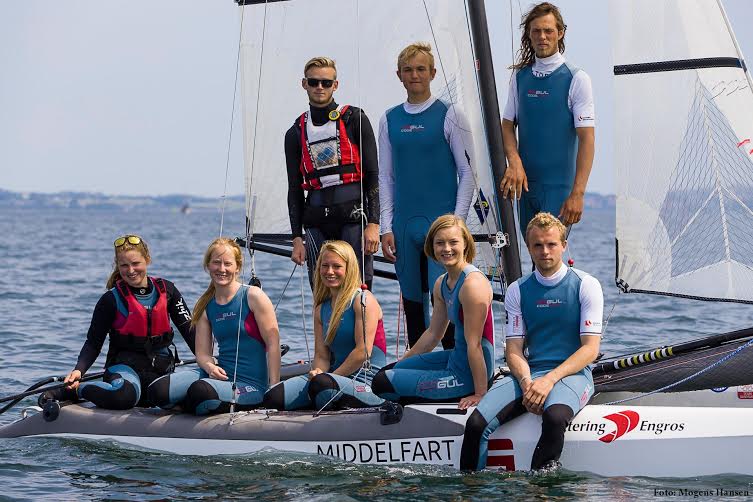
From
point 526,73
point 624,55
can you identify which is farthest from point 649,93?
point 526,73

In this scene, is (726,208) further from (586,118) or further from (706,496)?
(706,496)

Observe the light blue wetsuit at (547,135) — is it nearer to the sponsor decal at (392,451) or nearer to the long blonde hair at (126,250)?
the sponsor decal at (392,451)

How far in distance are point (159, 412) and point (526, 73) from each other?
9.10 ft

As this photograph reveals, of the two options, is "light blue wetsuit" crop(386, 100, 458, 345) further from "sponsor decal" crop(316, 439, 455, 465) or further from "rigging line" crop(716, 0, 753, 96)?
"rigging line" crop(716, 0, 753, 96)

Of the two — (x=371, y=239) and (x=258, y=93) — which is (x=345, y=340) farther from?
Answer: (x=258, y=93)

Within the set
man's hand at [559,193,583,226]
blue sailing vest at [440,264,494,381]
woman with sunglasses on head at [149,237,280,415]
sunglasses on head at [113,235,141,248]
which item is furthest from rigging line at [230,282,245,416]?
man's hand at [559,193,583,226]

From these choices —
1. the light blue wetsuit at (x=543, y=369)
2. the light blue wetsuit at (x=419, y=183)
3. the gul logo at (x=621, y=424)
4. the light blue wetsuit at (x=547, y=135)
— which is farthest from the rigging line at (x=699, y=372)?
the light blue wetsuit at (x=419, y=183)

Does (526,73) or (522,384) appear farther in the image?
(526,73)

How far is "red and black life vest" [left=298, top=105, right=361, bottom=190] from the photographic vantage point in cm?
689

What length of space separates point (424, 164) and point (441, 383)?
134 centimetres

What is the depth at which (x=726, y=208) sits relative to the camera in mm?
6527

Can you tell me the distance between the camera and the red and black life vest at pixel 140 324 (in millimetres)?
6801

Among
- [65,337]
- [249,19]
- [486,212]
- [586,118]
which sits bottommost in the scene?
[65,337]

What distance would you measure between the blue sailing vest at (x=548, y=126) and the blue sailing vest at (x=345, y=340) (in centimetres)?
127
